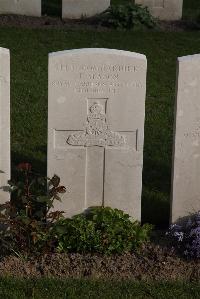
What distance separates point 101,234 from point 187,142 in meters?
1.04

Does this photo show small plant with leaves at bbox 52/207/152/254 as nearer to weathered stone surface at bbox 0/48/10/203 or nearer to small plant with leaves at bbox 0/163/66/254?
small plant with leaves at bbox 0/163/66/254

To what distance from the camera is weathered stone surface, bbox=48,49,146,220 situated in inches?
232

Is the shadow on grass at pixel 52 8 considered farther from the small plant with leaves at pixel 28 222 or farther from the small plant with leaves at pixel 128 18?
the small plant with leaves at pixel 28 222

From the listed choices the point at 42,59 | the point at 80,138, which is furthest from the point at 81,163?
the point at 42,59

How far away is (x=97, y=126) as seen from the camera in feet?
19.8

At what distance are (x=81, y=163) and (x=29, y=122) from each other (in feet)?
9.65

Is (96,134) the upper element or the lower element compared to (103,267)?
upper

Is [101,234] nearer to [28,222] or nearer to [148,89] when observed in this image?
[28,222]

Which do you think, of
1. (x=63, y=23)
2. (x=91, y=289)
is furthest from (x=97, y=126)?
(x=63, y=23)

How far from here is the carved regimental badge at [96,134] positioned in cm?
600

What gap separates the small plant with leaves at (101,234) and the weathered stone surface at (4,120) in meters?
0.57

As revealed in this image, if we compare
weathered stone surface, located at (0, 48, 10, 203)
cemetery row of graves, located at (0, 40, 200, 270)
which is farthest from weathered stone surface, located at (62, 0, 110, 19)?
weathered stone surface, located at (0, 48, 10, 203)

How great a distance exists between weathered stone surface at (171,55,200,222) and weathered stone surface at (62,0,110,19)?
904 cm

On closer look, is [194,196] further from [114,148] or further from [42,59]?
[42,59]
